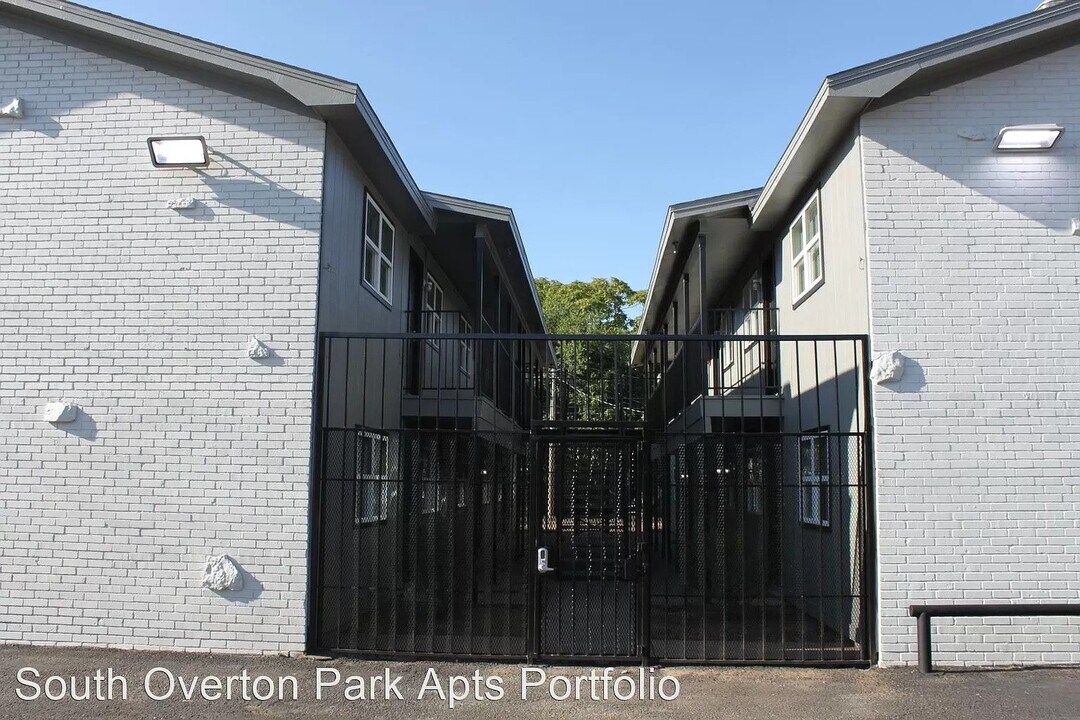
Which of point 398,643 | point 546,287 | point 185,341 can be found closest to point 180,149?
point 185,341

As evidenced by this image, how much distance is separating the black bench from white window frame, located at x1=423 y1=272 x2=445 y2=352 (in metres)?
8.12

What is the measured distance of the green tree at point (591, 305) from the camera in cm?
4194

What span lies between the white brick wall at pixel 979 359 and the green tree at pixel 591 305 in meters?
33.5

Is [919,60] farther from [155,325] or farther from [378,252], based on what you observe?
[155,325]

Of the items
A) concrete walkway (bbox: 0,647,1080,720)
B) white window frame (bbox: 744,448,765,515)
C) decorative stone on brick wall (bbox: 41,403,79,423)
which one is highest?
decorative stone on brick wall (bbox: 41,403,79,423)

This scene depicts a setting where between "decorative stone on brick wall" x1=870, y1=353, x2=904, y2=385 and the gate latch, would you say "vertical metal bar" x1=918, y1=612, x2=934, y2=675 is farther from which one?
the gate latch

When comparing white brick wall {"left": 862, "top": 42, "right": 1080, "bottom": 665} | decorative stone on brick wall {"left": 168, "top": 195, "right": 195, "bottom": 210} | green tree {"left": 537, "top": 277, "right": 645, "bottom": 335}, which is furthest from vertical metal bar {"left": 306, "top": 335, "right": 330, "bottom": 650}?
green tree {"left": 537, "top": 277, "right": 645, "bottom": 335}

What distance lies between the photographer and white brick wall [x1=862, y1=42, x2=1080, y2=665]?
7230 millimetres

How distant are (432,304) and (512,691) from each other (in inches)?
347

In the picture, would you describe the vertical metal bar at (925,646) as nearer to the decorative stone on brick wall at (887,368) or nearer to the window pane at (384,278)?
the decorative stone on brick wall at (887,368)

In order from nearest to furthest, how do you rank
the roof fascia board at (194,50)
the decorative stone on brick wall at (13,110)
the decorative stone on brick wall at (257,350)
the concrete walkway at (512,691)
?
the concrete walkway at (512,691)
the decorative stone on brick wall at (257,350)
the roof fascia board at (194,50)
the decorative stone on brick wall at (13,110)

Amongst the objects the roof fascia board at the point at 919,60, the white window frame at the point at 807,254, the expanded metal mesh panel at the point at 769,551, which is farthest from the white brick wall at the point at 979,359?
the white window frame at the point at 807,254

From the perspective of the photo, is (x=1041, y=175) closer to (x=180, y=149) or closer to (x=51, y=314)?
(x=180, y=149)

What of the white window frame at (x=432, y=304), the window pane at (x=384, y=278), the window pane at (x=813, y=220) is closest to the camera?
the window pane at (x=813, y=220)
